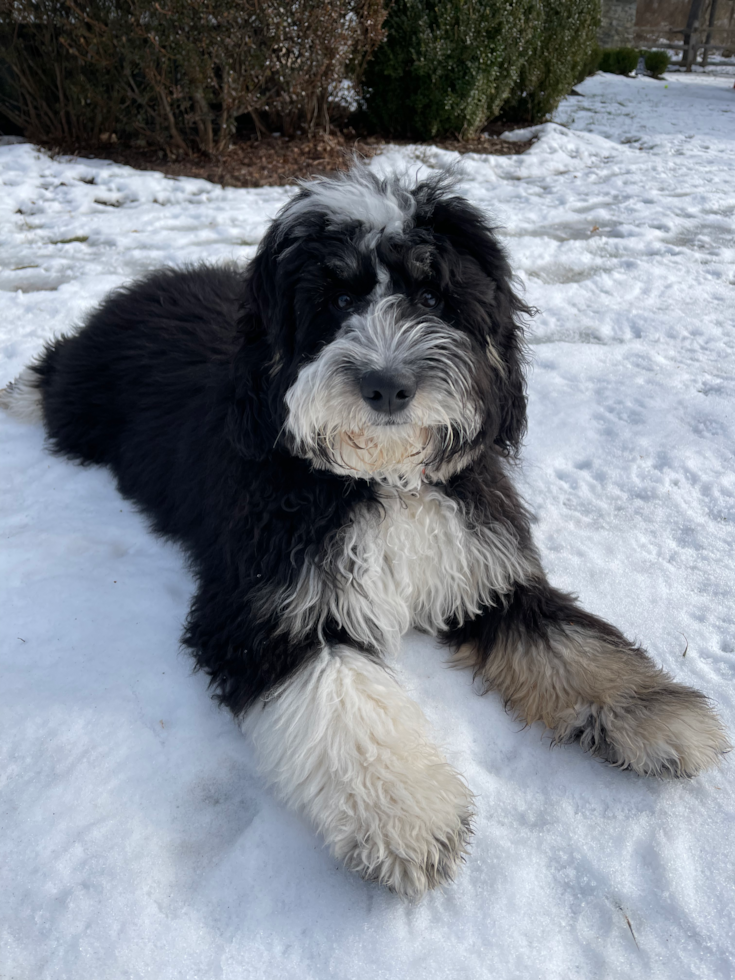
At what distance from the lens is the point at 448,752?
220 centimetres

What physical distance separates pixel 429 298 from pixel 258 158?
23.6ft

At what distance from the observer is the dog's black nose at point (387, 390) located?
1903 mm

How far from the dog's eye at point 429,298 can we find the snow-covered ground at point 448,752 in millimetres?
1177

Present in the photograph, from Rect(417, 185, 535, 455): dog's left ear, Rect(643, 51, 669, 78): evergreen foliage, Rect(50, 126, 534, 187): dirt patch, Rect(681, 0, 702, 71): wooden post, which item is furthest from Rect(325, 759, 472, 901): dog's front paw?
Rect(681, 0, 702, 71): wooden post

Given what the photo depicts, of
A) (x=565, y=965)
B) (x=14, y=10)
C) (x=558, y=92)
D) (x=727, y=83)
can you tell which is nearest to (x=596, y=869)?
(x=565, y=965)

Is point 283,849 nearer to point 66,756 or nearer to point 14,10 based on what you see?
point 66,756

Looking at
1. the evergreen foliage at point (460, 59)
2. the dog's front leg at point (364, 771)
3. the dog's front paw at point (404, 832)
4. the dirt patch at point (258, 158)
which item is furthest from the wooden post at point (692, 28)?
the dog's front paw at point (404, 832)

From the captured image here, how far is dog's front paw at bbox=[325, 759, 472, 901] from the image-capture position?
180cm

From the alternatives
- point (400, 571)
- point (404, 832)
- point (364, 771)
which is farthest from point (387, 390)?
point (404, 832)

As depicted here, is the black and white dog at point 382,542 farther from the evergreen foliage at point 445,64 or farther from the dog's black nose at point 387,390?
the evergreen foliage at point 445,64

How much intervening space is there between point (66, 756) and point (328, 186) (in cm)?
187

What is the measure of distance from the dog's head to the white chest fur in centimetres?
14

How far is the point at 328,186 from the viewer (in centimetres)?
221

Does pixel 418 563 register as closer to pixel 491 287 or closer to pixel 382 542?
pixel 382 542
